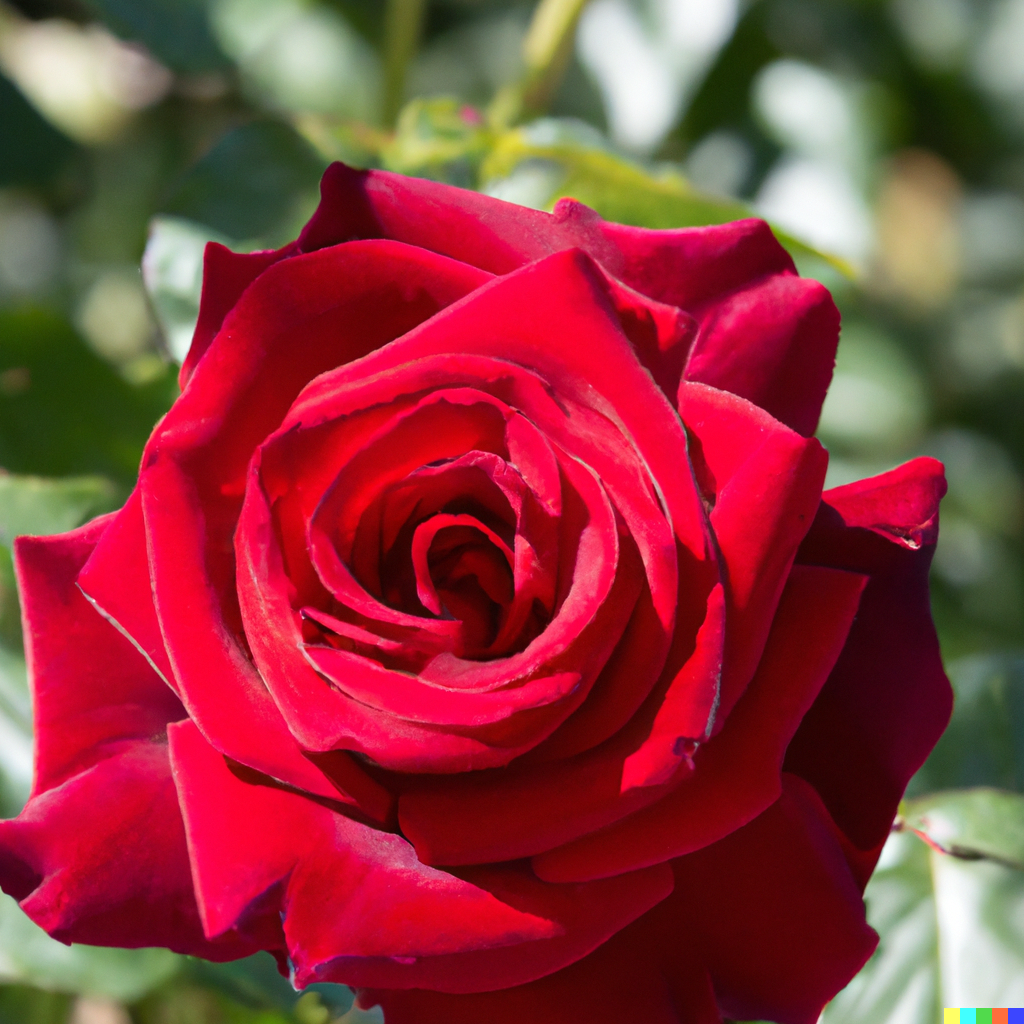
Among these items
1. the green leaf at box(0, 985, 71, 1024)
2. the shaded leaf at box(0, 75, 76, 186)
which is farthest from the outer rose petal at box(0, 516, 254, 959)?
the shaded leaf at box(0, 75, 76, 186)

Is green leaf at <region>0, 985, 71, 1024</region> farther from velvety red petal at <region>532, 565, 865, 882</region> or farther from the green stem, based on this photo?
the green stem

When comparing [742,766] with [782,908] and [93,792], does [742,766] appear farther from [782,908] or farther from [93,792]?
[93,792]

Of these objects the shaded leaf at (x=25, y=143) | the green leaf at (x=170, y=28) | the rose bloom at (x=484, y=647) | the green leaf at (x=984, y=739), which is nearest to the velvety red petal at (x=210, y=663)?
the rose bloom at (x=484, y=647)

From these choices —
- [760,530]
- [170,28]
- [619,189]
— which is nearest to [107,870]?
[760,530]

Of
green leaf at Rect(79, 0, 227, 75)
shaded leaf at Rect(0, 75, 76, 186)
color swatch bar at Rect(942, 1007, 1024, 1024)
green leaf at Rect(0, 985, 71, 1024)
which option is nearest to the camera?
color swatch bar at Rect(942, 1007, 1024, 1024)

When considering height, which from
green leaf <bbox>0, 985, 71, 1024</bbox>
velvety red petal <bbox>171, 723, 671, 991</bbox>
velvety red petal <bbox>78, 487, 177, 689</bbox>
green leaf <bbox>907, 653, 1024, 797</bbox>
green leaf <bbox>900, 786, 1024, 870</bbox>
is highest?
velvety red petal <bbox>78, 487, 177, 689</bbox>

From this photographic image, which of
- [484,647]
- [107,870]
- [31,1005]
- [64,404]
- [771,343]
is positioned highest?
[771,343]
